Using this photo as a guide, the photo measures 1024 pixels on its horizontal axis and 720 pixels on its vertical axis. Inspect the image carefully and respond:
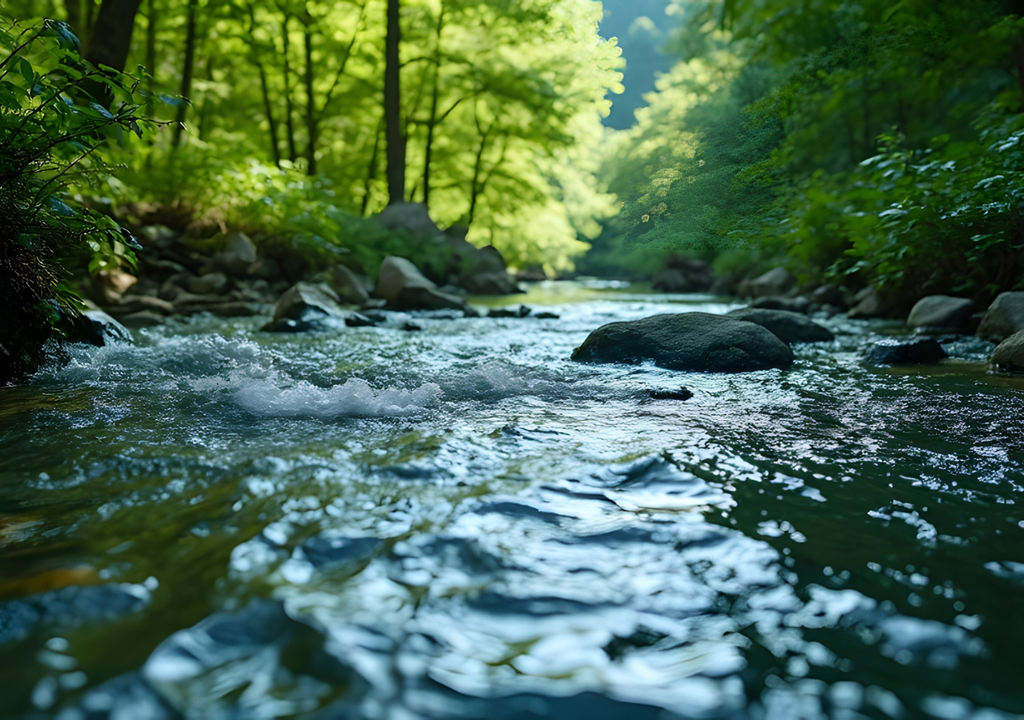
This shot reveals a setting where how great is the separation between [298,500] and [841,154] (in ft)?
42.1

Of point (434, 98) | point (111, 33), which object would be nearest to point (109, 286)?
point (111, 33)

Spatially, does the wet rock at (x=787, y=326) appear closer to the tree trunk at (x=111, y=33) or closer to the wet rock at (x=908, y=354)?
the wet rock at (x=908, y=354)

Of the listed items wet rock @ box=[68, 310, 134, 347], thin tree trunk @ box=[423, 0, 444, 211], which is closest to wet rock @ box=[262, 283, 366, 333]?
wet rock @ box=[68, 310, 134, 347]

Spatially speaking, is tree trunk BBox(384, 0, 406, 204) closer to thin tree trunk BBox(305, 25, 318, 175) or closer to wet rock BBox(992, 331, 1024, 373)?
thin tree trunk BBox(305, 25, 318, 175)

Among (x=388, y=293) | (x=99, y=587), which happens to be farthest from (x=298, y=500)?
(x=388, y=293)

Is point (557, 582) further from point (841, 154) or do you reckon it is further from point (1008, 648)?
point (841, 154)

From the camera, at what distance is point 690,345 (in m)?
4.60

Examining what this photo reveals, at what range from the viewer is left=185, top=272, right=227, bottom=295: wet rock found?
9.85 metres

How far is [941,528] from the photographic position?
1775 mm

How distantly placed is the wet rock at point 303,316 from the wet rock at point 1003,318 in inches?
258

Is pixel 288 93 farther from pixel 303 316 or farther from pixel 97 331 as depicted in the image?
pixel 97 331

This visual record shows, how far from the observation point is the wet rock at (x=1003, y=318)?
214 inches

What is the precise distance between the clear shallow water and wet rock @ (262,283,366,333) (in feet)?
11.9

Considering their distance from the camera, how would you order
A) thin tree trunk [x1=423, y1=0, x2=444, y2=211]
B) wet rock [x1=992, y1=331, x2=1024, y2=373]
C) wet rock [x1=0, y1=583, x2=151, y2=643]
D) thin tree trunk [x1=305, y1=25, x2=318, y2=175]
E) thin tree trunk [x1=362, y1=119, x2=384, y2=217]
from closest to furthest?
wet rock [x1=0, y1=583, x2=151, y2=643]
wet rock [x1=992, y1=331, x2=1024, y2=373]
thin tree trunk [x1=305, y1=25, x2=318, y2=175]
thin tree trunk [x1=423, y1=0, x2=444, y2=211]
thin tree trunk [x1=362, y1=119, x2=384, y2=217]
